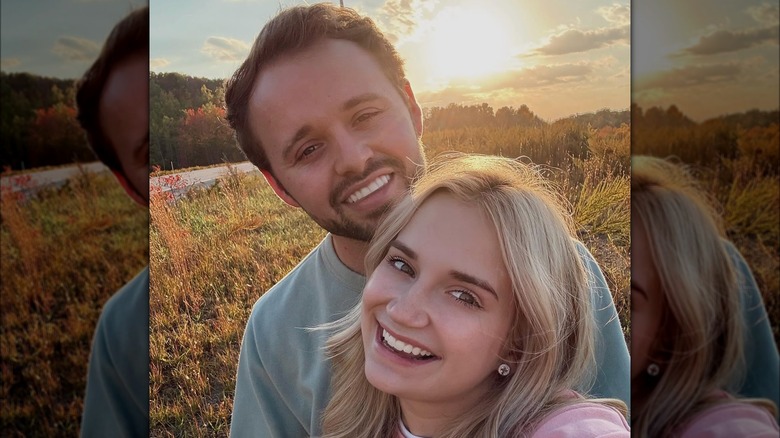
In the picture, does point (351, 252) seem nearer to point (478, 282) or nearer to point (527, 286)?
point (478, 282)

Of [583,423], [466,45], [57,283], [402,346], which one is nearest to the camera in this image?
[583,423]

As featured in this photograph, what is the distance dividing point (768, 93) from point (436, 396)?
1.34 meters

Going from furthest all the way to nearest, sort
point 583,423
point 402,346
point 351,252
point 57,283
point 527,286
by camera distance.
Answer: point 57,283, point 351,252, point 402,346, point 527,286, point 583,423

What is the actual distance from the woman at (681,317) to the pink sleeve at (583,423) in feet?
0.54

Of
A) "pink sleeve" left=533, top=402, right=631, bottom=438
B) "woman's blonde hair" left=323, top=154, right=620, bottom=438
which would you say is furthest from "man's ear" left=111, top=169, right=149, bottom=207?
"pink sleeve" left=533, top=402, right=631, bottom=438

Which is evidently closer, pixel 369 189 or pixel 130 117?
pixel 369 189

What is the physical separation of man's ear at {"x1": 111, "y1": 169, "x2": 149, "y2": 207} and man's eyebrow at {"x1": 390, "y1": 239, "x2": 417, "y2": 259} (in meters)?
1.02

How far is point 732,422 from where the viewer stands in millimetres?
2225

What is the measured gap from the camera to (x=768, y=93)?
2.12 meters

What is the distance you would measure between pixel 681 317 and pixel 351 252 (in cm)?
110

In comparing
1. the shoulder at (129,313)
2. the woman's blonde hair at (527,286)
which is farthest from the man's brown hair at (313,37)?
the shoulder at (129,313)

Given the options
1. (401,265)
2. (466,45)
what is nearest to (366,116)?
(466,45)

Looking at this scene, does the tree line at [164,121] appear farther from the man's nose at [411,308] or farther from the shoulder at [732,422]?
the shoulder at [732,422]

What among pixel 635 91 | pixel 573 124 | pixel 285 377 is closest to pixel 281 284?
pixel 285 377
